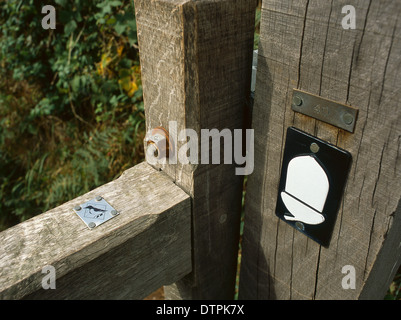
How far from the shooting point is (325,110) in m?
0.97

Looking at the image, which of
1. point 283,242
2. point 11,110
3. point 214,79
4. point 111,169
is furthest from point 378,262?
point 11,110

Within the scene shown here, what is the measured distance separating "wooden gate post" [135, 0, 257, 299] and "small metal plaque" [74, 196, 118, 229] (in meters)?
0.27

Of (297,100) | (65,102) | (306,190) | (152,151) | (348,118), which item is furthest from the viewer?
(65,102)

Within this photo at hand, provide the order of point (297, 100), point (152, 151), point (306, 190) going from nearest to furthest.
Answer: point (297, 100), point (306, 190), point (152, 151)

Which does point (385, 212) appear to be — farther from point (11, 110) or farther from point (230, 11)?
point (11, 110)

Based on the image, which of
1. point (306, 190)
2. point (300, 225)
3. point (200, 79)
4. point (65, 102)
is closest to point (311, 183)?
point (306, 190)

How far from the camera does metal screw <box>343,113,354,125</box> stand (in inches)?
36.0

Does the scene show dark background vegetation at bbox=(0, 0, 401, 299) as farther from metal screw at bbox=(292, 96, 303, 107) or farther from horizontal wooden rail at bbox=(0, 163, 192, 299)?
metal screw at bbox=(292, 96, 303, 107)

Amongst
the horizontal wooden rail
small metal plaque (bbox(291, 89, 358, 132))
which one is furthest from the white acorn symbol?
the horizontal wooden rail

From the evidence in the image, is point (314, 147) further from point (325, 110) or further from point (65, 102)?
point (65, 102)

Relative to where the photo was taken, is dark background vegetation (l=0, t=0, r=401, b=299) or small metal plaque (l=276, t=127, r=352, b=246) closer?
small metal plaque (l=276, t=127, r=352, b=246)

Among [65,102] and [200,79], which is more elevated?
[200,79]

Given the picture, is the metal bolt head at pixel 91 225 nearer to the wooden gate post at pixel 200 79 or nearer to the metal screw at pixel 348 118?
the wooden gate post at pixel 200 79

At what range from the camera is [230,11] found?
991 millimetres
